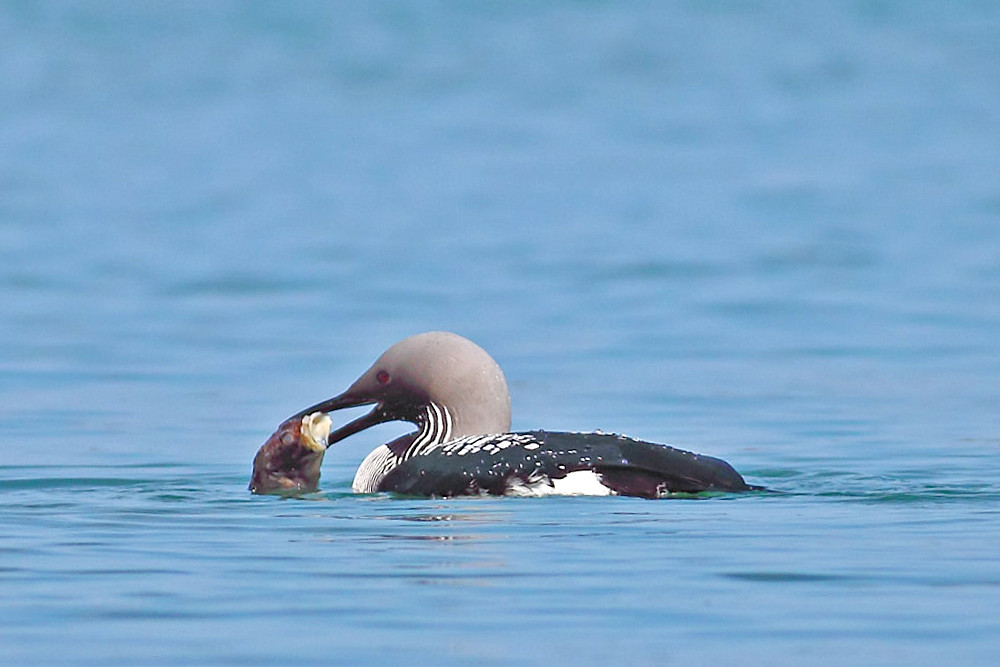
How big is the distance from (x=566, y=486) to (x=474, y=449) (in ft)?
1.27

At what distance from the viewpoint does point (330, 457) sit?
11.0 m

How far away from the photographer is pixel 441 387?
30.4ft

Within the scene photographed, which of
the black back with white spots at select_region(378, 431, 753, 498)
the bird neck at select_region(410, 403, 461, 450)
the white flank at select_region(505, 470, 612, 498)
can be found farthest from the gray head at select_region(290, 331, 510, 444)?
the white flank at select_region(505, 470, 612, 498)

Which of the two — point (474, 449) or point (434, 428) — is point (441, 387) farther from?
point (474, 449)

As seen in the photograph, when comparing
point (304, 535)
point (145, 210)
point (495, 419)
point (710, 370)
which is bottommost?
point (304, 535)

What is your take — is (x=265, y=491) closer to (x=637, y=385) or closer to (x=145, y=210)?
(x=637, y=385)

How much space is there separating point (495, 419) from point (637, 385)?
162 inches

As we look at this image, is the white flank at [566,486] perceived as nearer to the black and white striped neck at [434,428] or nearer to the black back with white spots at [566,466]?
the black back with white spots at [566,466]

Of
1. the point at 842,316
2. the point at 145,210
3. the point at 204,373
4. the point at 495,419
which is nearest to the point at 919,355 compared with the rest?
the point at 842,316

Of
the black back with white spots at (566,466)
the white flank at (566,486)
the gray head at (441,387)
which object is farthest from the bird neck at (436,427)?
the white flank at (566,486)

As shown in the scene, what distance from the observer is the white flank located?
848cm

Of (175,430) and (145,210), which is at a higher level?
(145,210)

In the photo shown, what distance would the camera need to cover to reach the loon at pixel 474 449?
8492mm

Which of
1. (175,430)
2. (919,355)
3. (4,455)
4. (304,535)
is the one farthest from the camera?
(919,355)
